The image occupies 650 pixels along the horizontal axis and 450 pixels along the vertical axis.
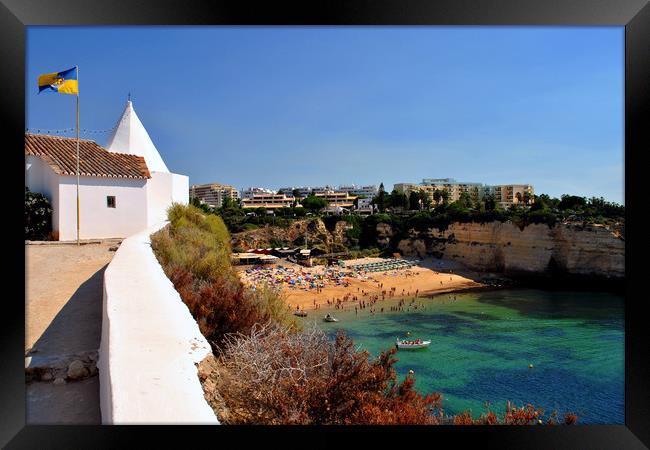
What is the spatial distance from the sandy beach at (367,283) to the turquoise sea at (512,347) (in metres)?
1.59

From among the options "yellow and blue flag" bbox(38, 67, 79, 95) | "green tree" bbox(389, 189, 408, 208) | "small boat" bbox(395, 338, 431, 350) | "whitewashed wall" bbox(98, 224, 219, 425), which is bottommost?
"small boat" bbox(395, 338, 431, 350)

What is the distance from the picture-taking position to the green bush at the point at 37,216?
8.71 meters

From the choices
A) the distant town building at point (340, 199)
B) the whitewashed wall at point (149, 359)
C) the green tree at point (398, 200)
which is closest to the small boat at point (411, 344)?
the whitewashed wall at point (149, 359)

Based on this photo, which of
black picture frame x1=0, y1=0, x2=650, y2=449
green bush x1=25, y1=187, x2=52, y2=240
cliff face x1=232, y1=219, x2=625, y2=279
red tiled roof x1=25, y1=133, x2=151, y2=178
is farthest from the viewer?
cliff face x1=232, y1=219, x2=625, y2=279

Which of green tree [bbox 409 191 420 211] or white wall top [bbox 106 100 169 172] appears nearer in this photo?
white wall top [bbox 106 100 169 172]

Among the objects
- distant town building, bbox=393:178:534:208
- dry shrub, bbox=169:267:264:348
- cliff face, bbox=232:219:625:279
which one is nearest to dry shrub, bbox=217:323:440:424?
dry shrub, bbox=169:267:264:348

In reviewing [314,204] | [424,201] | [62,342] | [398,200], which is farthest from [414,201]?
[62,342]

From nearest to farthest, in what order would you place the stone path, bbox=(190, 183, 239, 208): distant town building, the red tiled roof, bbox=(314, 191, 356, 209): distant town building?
the stone path < the red tiled roof < bbox=(314, 191, 356, 209): distant town building < bbox=(190, 183, 239, 208): distant town building

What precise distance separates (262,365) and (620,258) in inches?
1178

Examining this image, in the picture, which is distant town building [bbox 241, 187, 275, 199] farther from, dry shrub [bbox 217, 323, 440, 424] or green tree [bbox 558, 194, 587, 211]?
dry shrub [bbox 217, 323, 440, 424]

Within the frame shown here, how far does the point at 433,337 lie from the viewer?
17047 mm

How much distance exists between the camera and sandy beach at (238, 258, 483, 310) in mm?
23031

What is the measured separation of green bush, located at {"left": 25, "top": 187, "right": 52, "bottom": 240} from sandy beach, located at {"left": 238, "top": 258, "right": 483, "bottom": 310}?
496 inches
